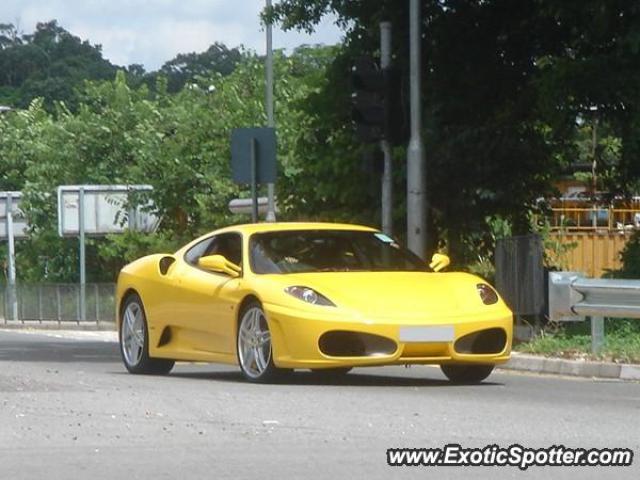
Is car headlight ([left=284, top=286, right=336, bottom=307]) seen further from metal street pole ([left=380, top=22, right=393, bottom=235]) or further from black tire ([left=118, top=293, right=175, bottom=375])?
metal street pole ([left=380, top=22, right=393, bottom=235])

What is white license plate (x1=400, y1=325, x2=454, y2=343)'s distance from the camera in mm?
15477

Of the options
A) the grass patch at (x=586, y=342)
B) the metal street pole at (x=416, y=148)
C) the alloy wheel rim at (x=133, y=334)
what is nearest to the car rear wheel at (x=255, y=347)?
the alloy wheel rim at (x=133, y=334)

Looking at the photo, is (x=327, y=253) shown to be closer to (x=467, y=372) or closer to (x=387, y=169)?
(x=467, y=372)

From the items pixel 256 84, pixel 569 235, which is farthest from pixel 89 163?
pixel 569 235

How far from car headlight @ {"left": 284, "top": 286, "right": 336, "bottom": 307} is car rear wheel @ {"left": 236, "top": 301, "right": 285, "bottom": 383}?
35cm

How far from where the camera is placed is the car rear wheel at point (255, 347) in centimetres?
1600

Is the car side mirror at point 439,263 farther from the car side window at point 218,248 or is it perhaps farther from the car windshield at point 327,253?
the car side window at point 218,248

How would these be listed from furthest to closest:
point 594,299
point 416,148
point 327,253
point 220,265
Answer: point 416,148 → point 594,299 → point 327,253 → point 220,265

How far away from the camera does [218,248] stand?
17.6 metres

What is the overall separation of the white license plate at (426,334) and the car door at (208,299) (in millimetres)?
1595

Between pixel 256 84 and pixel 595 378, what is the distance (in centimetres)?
4841

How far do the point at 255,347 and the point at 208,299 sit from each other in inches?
36.7

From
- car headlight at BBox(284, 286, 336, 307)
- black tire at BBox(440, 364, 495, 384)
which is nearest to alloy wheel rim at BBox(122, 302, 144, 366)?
car headlight at BBox(284, 286, 336, 307)

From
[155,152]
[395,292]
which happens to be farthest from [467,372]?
[155,152]
